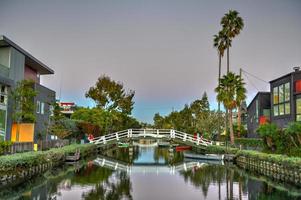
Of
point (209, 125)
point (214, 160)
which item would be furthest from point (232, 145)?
point (209, 125)

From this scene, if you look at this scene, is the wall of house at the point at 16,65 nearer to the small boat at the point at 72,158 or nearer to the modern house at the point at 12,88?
the modern house at the point at 12,88

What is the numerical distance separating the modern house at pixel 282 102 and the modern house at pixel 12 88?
88.3 feet

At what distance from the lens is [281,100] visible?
142ft

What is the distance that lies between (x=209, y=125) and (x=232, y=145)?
60.7ft

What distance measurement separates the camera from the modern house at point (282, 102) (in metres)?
39.8

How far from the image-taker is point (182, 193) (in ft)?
60.5

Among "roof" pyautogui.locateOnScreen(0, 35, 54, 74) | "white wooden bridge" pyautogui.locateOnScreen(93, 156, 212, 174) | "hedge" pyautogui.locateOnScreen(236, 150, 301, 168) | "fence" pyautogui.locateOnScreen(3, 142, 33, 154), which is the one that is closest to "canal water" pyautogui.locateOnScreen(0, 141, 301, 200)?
"hedge" pyautogui.locateOnScreen(236, 150, 301, 168)

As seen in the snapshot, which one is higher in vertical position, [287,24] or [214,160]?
[287,24]

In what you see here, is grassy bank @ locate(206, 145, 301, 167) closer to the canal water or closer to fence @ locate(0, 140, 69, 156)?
the canal water

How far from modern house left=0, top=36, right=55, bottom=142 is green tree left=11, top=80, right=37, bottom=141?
49cm

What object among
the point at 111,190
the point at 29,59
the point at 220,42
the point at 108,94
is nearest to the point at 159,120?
the point at 108,94

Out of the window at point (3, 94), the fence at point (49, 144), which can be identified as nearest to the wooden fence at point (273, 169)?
the fence at point (49, 144)

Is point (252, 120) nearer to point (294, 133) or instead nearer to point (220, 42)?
point (220, 42)

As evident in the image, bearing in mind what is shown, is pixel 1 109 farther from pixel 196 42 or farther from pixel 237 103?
pixel 237 103
